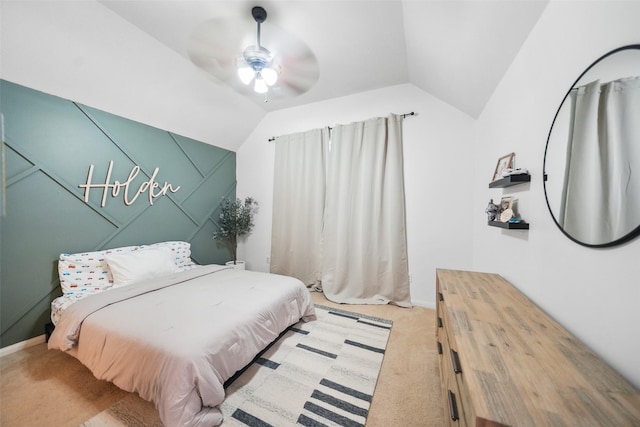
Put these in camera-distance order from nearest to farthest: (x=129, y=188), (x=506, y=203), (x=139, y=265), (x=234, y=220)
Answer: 1. (x=506, y=203)
2. (x=139, y=265)
3. (x=129, y=188)
4. (x=234, y=220)

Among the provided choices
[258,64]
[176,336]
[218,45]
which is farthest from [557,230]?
[218,45]

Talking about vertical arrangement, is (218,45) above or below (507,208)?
above

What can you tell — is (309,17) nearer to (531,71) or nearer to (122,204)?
(531,71)

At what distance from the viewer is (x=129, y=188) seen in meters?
2.60

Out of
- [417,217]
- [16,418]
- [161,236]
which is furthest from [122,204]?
[417,217]

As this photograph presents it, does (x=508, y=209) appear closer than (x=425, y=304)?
Yes

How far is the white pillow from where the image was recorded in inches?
85.4

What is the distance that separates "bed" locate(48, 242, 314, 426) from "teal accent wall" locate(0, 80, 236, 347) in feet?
0.74

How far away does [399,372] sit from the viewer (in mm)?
1653

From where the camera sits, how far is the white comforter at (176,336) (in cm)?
116

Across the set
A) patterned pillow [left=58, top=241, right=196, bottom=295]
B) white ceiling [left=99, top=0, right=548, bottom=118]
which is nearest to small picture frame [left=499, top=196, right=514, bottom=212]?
white ceiling [left=99, top=0, right=548, bottom=118]

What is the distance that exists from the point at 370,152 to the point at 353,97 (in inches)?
33.2

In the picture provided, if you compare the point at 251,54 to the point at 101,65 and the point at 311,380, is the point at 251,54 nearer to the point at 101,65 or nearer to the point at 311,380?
the point at 101,65

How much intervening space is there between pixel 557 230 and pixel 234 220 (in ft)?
12.1
